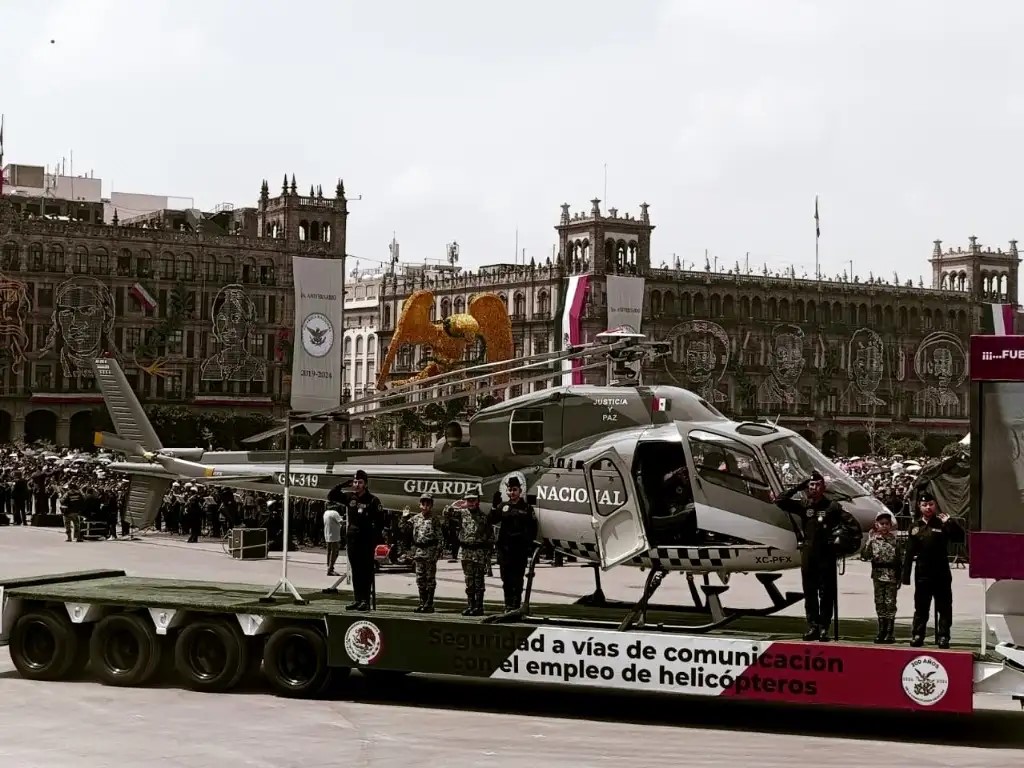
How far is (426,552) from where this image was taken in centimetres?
1794

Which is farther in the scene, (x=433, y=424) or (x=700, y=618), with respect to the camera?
(x=433, y=424)

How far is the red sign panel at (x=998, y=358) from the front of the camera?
14797mm

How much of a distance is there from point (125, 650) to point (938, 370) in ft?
394

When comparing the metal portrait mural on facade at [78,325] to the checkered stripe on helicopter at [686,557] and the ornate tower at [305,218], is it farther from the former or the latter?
the checkered stripe on helicopter at [686,557]

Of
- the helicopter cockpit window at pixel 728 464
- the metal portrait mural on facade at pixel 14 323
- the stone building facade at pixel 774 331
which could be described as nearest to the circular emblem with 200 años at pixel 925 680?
the helicopter cockpit window at pixel 728 464

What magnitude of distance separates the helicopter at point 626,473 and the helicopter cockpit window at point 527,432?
12mm

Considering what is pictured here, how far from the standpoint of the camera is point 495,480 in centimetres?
1881

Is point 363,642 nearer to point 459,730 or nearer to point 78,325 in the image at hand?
point 459,730

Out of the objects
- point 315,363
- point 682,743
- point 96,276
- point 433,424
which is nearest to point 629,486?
point 682,743

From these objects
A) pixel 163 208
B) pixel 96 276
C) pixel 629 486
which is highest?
pixel 163 208

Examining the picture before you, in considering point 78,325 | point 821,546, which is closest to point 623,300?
point 78,325

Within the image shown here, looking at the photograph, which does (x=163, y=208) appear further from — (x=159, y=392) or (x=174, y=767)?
(x=174, y=767)

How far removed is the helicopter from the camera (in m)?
16.8

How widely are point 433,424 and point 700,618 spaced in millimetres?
81131
